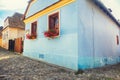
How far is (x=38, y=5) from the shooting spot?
1100 centimetres

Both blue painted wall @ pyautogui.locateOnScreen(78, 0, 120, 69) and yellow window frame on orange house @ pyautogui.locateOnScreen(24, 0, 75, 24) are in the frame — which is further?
yellow window frame on orange house @ pyautogui.locateOnScreen(24, 0, 75, 24)

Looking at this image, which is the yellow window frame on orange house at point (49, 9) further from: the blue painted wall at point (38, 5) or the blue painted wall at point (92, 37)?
the blue painted wall at point (92, 37)

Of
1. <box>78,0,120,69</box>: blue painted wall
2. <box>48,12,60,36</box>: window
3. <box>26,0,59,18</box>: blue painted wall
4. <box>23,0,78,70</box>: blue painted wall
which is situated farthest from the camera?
<box>26,0,59,18</box>: blue painted wall

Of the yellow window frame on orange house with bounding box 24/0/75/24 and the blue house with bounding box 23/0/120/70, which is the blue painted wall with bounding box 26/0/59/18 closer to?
the blue house with bounding box 23/0/120/70

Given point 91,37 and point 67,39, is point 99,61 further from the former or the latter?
point 67,39

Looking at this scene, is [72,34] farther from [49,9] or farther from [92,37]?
[49,9]

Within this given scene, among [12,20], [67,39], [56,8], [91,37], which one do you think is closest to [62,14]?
[56,8]

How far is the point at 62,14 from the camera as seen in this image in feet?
27.0

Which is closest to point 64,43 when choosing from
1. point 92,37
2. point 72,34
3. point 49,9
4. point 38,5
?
point 72,34

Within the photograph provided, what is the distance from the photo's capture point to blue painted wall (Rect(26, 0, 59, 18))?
9.63 m

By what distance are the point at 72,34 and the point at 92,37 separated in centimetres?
152

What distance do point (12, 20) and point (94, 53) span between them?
1925 centimetres

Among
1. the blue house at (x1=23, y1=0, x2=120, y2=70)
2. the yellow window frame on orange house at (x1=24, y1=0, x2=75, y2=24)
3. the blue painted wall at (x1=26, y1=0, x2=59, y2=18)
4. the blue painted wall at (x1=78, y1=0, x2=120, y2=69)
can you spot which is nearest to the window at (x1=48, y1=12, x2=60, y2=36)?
the blue house at (x1=23, y1=0, x2=120, y2=70)

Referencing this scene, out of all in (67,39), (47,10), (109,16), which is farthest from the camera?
(109,16)
